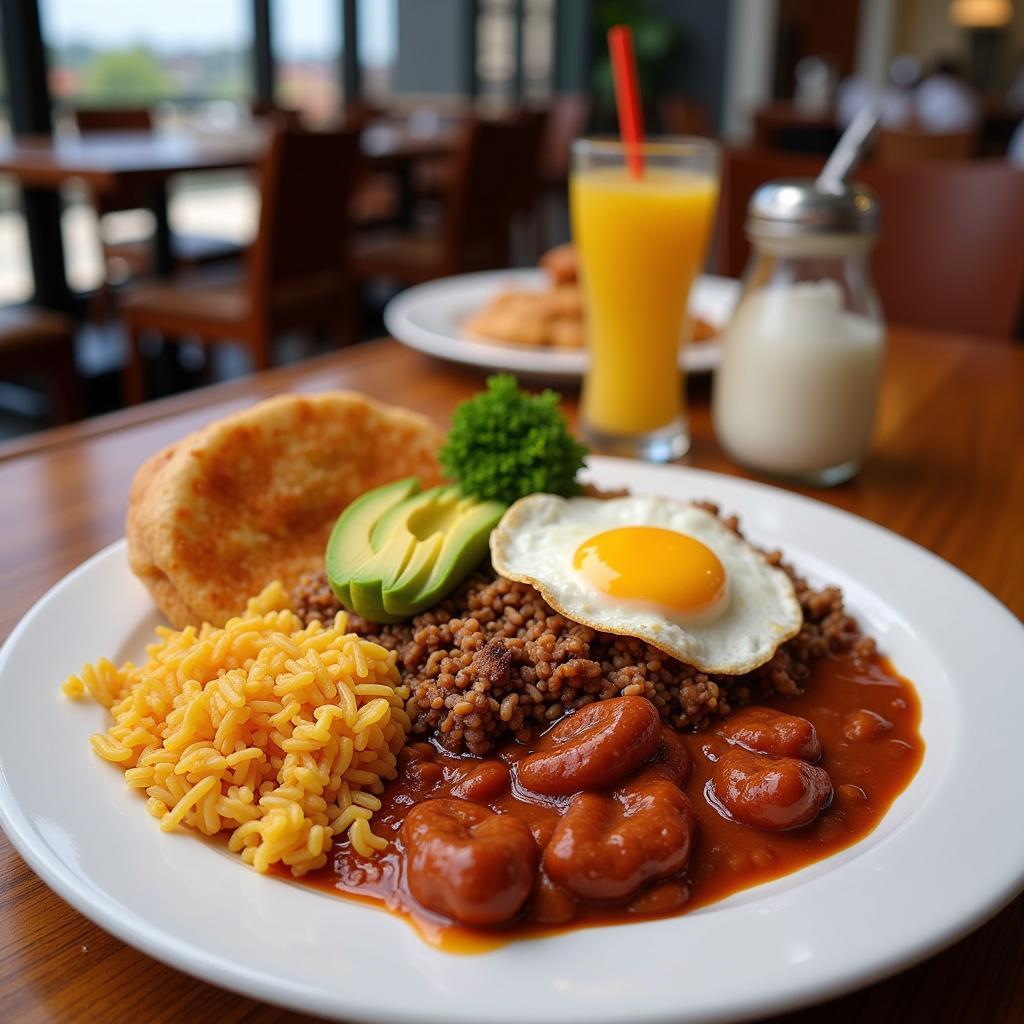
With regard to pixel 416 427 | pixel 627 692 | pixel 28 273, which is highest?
pixel 416 427

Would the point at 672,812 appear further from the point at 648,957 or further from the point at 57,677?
the point at 57,677

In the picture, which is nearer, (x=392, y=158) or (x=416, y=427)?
(x=416, y=427)

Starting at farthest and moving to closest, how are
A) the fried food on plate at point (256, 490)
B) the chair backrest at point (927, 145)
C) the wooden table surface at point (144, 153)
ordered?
the chair backrest at point (927, 145) < the wooden table surface at point (144, 153) < the fried food on plate at point (256, 490)

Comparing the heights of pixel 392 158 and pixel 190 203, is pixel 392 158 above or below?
above

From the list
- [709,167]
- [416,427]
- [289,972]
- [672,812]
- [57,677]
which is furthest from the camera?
[709,167]

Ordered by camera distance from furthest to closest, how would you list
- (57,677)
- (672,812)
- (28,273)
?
1. (28,273)
2. (57,677)
3. (672,812)

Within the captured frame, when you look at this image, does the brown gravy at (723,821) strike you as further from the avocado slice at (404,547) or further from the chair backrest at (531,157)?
the chair backrest at (531,157)

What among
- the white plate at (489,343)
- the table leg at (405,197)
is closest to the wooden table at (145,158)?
the table leg at (405,197)

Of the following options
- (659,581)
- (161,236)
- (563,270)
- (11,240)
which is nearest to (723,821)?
(659,581)

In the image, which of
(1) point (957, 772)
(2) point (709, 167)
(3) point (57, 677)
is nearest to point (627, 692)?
(1) point (957, 772)
